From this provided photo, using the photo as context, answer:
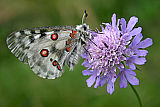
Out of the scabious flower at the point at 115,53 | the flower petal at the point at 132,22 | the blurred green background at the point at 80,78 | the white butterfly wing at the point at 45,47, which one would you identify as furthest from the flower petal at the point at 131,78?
the blurred green background at the point at 80,78

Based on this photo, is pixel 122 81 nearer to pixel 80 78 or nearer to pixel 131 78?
pixel 131 78

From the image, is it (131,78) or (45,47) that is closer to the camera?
(131,78)

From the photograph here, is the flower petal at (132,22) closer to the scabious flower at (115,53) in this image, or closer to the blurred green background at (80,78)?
the scabious flower at (115,53)

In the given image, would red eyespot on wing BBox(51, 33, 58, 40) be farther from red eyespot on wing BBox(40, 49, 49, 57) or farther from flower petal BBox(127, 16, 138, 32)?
flower petal BBox(127, 16, 138, 32)

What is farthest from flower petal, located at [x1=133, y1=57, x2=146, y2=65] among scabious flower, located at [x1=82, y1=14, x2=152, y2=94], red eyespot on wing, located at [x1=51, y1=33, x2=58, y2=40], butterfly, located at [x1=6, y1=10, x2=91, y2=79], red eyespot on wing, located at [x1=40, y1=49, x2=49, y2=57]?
red eyespot on wing, located at [x1=40, y1=49, x2=49, y2=57]

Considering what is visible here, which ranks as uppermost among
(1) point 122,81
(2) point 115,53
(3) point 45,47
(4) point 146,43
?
(3) point 45,47

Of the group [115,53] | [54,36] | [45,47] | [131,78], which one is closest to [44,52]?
[45,47]

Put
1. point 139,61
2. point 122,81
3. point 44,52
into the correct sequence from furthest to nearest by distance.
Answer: point 44,52, point 122,81, point 139,61
